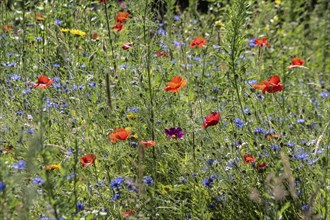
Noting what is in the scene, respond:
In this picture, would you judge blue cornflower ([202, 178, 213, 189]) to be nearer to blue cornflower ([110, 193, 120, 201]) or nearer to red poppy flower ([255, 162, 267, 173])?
red poppy flower ([255, 162, 267, 173])

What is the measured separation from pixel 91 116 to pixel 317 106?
151cm

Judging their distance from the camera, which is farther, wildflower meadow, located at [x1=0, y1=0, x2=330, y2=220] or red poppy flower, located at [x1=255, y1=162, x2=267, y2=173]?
red poppy flower, located at [x1=255, y1=162, x2=267, y2=173]

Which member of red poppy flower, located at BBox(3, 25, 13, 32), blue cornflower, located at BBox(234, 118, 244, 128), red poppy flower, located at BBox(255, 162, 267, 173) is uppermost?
red poppy flower, located at BBox(3, 25, 13, 32)

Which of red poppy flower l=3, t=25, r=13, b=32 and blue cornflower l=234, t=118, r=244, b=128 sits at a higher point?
red poppy flower l=3, t=25, r=13, b=32

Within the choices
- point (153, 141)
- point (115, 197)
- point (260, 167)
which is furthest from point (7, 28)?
point (260, 167)

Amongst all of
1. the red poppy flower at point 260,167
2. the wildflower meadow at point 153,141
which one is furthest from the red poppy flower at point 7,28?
the red poppy flower at point 260,167

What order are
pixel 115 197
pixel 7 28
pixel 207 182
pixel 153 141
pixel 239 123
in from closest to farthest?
1. pixel 115 197
2. pixel 207 182
3. pixel 153 141
4. pixel 239 123
5. pixel 7 28

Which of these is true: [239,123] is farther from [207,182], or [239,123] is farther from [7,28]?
[7,28]

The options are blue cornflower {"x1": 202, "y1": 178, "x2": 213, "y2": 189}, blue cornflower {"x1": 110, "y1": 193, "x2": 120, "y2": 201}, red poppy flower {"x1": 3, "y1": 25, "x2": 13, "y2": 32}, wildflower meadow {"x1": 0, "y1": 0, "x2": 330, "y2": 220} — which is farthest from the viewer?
red poppy flower {"x1": 3, "y1": 25, "x2": 13, "y2": 32}

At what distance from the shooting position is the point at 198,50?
154 inches

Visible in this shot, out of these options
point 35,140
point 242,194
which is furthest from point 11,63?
point 35,140

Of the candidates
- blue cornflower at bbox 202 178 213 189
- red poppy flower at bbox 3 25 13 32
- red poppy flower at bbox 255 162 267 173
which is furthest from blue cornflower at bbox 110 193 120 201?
red poppy flower at bbox 3 25 13 32

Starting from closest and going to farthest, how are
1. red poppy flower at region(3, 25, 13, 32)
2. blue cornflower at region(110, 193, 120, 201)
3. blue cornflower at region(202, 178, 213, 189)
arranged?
blue cornflower at region(110, 193, 120, 201) → blue cornflower at region(202, 178, 213, 189) → red poppy flower at region(3, 25, 13, 32)

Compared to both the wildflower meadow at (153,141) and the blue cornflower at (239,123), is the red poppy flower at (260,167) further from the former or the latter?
the blue cornflower at (239,123)
